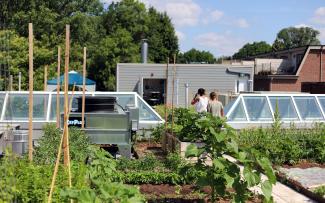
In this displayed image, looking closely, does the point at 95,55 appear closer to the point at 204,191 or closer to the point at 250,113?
the point at 250,113

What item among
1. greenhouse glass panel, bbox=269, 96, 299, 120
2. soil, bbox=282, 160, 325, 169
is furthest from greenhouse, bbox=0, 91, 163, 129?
soil, bbox=282, 160, 325, 169

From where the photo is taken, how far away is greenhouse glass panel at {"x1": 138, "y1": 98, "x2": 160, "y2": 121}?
14797mm

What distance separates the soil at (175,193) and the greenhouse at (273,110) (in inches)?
231

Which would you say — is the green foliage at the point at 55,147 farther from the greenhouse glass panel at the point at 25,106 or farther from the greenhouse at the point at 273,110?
the greenhouse at the point at 273,110

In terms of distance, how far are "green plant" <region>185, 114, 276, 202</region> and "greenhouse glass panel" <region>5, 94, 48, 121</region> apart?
8.29 meters

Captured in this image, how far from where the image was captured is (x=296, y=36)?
117375 millimetres

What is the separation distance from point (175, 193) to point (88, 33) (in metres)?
36.2

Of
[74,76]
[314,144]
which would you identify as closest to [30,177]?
[314,144]

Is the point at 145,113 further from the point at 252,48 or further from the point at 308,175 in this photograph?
the point at 252,48

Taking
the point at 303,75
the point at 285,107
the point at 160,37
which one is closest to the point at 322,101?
the point at 285,107

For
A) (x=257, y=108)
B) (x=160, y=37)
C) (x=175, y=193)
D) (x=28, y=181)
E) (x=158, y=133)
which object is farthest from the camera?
(x=160, y=37)

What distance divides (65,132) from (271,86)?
3625 cm

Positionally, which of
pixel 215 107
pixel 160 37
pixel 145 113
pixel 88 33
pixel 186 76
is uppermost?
pixel 160 37

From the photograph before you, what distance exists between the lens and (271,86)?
1623 inches
